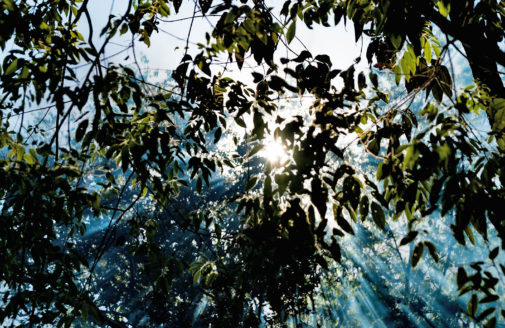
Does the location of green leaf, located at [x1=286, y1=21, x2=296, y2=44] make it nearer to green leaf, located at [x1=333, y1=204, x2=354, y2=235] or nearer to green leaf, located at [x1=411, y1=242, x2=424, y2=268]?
green leaf, located at [x1=333, y1=204, x2=354, y2=235]

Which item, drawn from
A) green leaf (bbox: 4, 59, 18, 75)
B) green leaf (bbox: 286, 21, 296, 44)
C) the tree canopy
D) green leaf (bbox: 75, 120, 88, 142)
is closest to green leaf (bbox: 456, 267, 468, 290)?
the tree canopy

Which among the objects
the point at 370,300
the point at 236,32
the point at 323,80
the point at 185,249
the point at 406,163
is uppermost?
the point at 185,249

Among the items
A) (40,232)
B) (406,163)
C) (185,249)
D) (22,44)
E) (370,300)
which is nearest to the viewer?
(406,163)

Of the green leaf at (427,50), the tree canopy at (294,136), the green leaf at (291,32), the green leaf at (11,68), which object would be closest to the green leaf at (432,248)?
the tree canopy at (294,136)

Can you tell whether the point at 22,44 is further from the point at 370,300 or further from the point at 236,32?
the point at 370,300

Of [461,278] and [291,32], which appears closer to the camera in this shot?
[461,278]

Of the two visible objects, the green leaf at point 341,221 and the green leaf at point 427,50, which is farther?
the green leaf at point 427,50

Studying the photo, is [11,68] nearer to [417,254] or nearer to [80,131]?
[80,131]

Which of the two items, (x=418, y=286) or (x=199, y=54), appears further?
(x=418, y=286)

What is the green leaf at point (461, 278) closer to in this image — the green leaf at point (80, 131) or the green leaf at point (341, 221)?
the green leaf at point (341, 221)

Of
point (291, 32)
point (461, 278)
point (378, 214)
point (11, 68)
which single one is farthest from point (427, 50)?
point (11, 68)

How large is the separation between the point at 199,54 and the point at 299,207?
3.75ft

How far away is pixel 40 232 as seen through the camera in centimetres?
206

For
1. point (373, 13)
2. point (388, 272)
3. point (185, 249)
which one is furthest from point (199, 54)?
point (388, 272)
